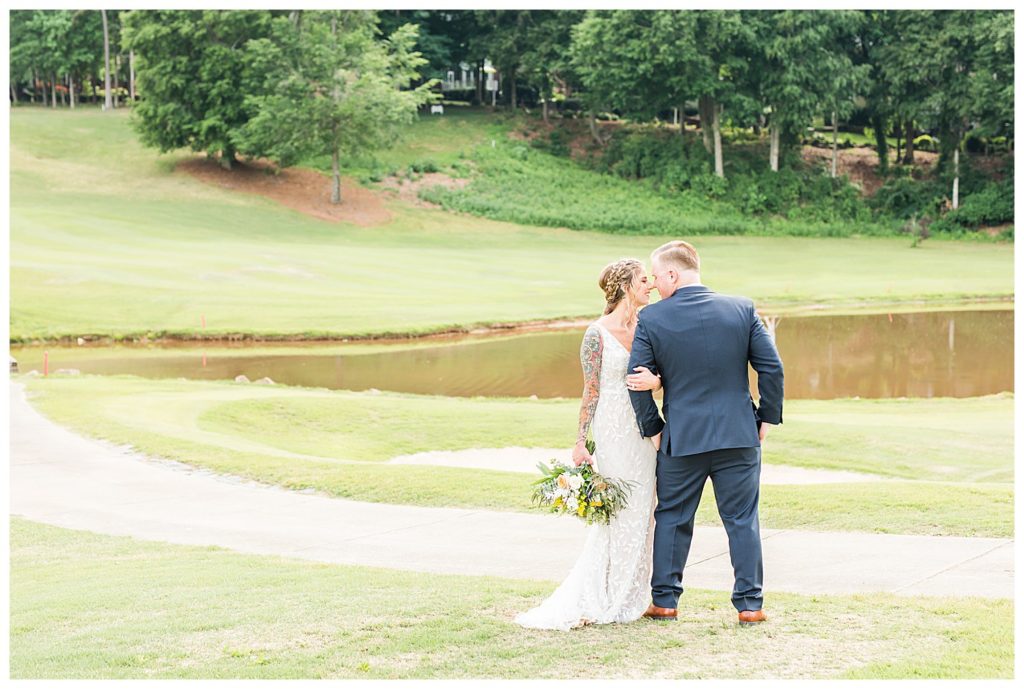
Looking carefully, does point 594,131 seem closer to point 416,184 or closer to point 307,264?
point 416,184

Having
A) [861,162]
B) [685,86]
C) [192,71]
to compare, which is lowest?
[861,162]

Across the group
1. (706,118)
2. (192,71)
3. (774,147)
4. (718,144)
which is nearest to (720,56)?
(718,144)

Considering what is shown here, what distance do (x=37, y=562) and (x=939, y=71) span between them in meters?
57.8

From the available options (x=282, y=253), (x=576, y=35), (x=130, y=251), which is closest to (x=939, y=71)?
(x=576, y=35)

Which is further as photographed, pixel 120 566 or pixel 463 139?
pixel 463 139

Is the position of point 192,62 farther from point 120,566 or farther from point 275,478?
point 120,566

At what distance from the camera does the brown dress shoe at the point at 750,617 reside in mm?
7062

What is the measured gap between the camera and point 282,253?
146 feet

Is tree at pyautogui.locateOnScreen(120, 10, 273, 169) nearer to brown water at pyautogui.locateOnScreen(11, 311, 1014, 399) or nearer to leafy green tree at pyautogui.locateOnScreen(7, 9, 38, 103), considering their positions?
leafy green tree at pyautogui.locateOnScreen(7, 9, 38, 103)

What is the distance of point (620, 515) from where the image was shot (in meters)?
7.54

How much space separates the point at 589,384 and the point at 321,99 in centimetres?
5244

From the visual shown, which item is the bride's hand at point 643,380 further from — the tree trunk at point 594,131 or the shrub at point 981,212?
the tree trunk at point 594,131

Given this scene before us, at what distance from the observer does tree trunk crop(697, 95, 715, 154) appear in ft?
216

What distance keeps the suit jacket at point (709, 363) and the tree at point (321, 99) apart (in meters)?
52.1
